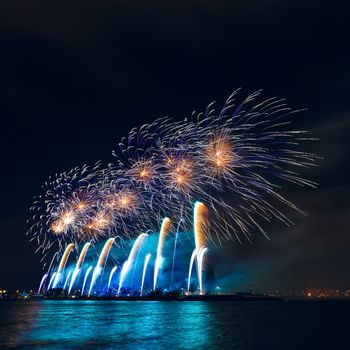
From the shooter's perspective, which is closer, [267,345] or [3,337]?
[267,345]

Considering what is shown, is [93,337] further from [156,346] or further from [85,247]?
[85,247]

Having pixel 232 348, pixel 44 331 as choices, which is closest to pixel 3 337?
pixel 44 331

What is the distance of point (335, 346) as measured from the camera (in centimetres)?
5059

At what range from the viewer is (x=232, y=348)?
46.7 m

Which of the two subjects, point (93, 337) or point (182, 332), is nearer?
point (93, 337)

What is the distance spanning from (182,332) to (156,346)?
13.8 meters

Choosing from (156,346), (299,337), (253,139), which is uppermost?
(253,139)

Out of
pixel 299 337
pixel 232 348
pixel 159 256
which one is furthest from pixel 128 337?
pixel 159 256

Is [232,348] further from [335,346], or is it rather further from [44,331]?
[44,331]

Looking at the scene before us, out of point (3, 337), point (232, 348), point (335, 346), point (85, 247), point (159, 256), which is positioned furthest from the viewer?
point (85, 247)

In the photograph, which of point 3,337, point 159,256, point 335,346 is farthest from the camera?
point 159,256

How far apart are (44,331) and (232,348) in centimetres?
2853

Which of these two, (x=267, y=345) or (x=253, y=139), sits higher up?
(x=253, y=139)

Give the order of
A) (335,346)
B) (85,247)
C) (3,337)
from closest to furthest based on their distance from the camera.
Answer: (335,346)
(3,337)
(85,247)
